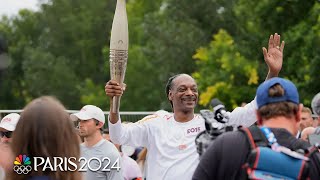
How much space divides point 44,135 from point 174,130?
308cm

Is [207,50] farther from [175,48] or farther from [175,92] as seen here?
[175,92]

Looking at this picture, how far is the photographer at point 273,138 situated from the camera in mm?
4898

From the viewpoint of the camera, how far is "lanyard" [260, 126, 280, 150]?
4863 mm

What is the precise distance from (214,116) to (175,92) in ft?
7.35

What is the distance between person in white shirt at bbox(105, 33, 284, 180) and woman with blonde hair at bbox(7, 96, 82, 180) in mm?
2533

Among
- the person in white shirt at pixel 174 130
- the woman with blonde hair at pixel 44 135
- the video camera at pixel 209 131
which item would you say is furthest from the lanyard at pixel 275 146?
the person in white shirt at pixel 174 130

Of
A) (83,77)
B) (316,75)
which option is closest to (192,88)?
(316,75)

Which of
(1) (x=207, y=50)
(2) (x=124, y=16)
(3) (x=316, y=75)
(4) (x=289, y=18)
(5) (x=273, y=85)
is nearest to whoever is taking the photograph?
(5) (x=273, y=85)

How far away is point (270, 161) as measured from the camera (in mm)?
4777

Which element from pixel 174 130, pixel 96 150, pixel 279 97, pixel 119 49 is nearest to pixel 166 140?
pixel 174 130

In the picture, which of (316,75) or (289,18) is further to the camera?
(289,18)

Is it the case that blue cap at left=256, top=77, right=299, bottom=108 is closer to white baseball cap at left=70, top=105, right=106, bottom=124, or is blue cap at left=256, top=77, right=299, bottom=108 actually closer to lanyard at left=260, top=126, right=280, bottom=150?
lanyard at left=260, top=126, right=280, bottom=150

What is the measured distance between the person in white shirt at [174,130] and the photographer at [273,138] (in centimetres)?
197

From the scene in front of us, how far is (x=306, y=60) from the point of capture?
90.0 ft
